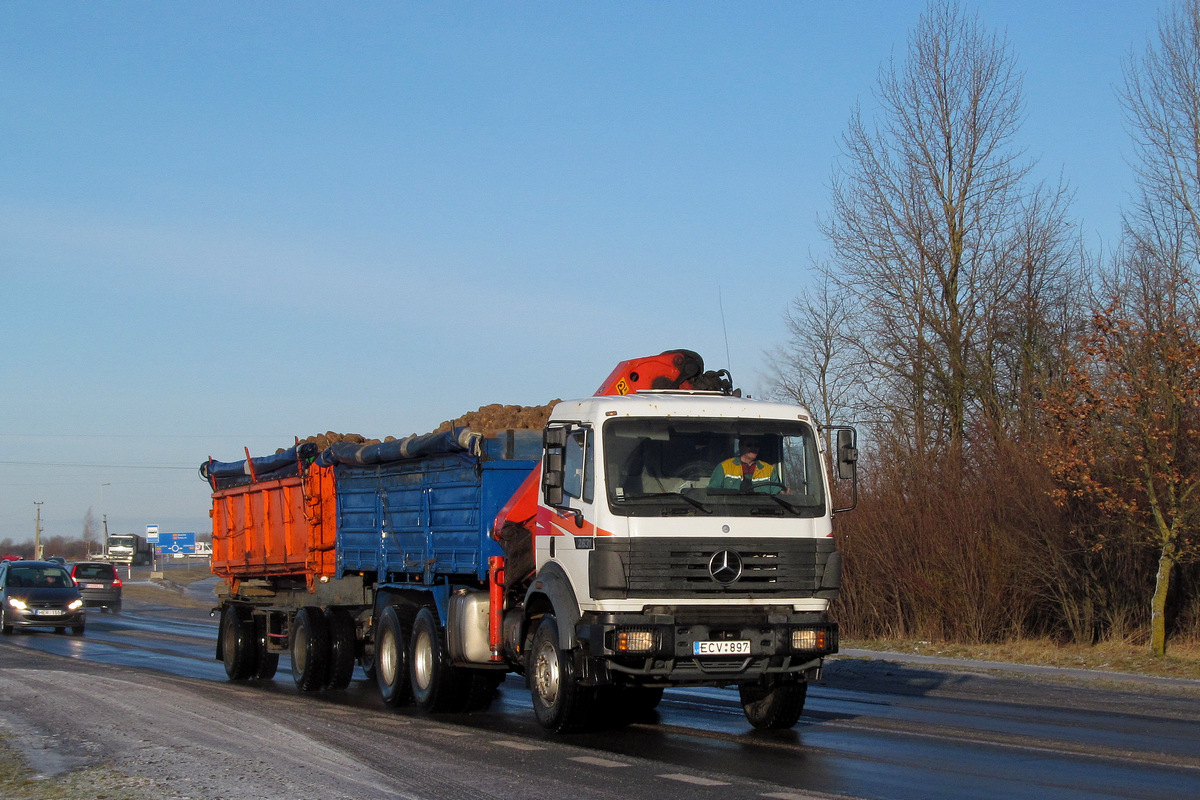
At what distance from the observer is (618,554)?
34.6 ft

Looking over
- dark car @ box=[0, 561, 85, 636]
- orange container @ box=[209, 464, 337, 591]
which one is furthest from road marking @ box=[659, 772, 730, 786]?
dark car @ box=[0, 561, 85, 636]

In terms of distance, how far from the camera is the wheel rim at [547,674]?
1137cm

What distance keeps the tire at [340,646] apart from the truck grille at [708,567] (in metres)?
6.84

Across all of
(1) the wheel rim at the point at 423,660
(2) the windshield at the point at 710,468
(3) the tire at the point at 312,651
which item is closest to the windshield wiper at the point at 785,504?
(2) the windshield at the point at 710,468

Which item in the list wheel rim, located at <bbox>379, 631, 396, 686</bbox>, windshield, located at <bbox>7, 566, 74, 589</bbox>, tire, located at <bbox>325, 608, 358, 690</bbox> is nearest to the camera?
wheel rim, located at <bbox>379, 631, 396, 686</bbox>

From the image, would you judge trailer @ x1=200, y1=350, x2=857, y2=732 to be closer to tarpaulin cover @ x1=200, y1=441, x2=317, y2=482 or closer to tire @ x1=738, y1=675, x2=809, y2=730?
tire @ x1=738, y1=675, x2=809, y2=730

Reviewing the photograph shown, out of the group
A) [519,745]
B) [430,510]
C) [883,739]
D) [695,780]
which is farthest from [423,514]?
[695,780]

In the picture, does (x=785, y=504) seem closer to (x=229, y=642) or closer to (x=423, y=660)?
(x=423, y=660)

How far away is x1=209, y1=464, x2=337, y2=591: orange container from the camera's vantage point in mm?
16734

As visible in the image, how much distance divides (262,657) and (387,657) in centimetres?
502

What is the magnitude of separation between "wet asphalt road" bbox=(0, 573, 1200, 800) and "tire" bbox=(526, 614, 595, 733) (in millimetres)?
188

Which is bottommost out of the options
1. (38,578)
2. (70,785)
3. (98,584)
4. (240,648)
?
(70,785)

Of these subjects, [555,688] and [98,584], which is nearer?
[555,688]

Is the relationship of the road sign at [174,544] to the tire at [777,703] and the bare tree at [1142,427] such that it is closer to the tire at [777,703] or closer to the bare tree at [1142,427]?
the bare tree at [1142,427]
